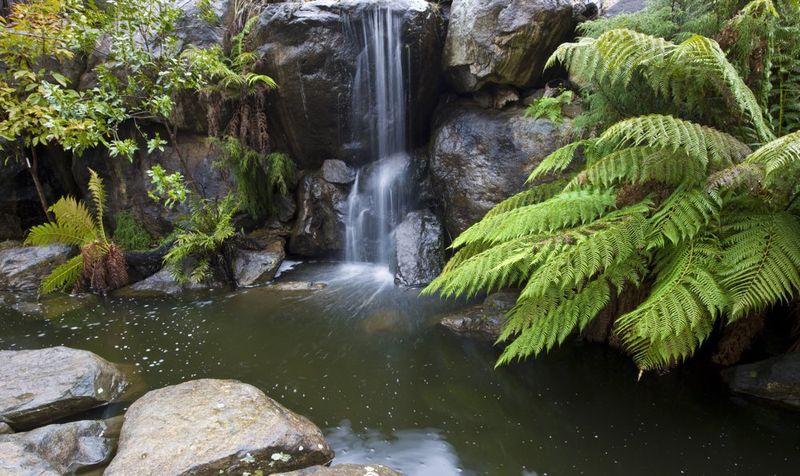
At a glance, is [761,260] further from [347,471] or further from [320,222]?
[320,222]

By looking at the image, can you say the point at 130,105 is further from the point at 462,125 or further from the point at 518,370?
the point at 518,370

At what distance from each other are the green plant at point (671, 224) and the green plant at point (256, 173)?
168 inches

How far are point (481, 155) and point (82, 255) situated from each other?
16.3ft

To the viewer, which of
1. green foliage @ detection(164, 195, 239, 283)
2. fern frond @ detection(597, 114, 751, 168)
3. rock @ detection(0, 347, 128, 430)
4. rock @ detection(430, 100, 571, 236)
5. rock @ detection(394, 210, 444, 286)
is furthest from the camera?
green foliage @ detection(164, 195, 239, 283)

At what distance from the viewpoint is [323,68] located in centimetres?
573

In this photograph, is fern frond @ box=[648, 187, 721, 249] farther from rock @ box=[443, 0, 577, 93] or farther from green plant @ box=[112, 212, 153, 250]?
green plant @ box=[112, 212, 153, 250]

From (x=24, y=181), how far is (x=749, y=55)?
9383mm

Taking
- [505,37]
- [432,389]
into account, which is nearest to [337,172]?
[505,37]

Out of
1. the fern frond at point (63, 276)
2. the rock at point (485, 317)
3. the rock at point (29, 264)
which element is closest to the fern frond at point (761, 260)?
the rock at point (485, 317)

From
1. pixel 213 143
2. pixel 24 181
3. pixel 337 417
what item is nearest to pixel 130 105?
pixel 213 143

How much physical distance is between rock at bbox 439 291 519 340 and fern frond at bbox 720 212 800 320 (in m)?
1.83

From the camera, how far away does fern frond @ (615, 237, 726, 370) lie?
1.90 metres

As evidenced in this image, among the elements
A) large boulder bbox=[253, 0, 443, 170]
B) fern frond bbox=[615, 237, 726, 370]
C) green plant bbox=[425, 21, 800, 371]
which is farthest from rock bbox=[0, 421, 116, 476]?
large boulder bbox=[253, 0, 443, 170]

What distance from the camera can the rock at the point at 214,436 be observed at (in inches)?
84.5
